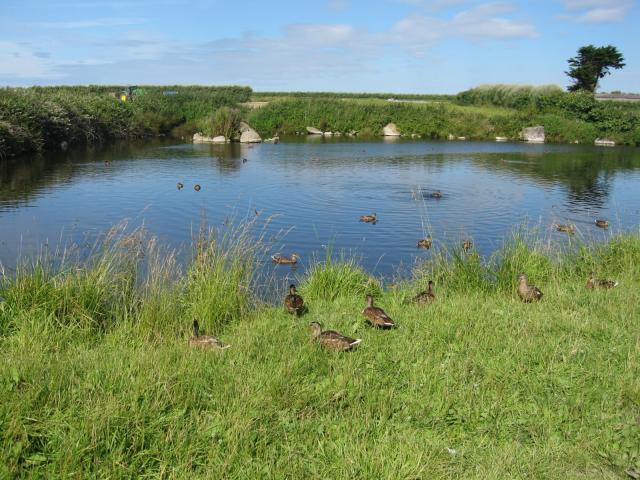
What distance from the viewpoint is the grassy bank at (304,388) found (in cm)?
450

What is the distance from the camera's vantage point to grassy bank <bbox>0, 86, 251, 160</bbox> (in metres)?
34.1

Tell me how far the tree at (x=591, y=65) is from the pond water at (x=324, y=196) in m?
26.4

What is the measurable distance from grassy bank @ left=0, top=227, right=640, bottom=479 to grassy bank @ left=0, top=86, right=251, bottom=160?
91.7 feet

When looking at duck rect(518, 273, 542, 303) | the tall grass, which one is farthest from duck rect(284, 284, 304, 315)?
the tall grass

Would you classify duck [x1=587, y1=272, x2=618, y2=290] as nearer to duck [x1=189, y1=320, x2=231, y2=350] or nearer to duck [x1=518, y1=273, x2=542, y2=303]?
duck [x1=518, y1=273, x2=542, y2=303]

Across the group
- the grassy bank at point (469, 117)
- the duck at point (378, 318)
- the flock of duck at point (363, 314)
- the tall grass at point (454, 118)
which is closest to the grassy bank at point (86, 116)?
the tall grass at point (454, 118)

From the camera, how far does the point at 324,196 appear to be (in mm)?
25141

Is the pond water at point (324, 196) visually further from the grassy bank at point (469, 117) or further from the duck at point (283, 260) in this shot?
the grassy bank at point (469, 117)

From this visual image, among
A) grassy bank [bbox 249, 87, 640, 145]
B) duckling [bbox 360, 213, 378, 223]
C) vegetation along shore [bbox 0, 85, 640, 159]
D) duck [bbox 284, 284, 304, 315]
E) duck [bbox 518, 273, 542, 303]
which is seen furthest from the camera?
grassy bank [bbox 249, 87, 640, 145]

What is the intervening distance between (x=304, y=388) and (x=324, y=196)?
1988 centimetres

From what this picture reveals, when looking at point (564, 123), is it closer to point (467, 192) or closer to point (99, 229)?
point (467, 192)

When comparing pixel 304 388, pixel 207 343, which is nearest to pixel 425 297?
pixel 207 343

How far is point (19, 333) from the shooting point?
7.01 m

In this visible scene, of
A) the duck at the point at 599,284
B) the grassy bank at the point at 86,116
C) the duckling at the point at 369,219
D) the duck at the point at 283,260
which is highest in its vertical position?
the grassy bank at the point at 86,116
